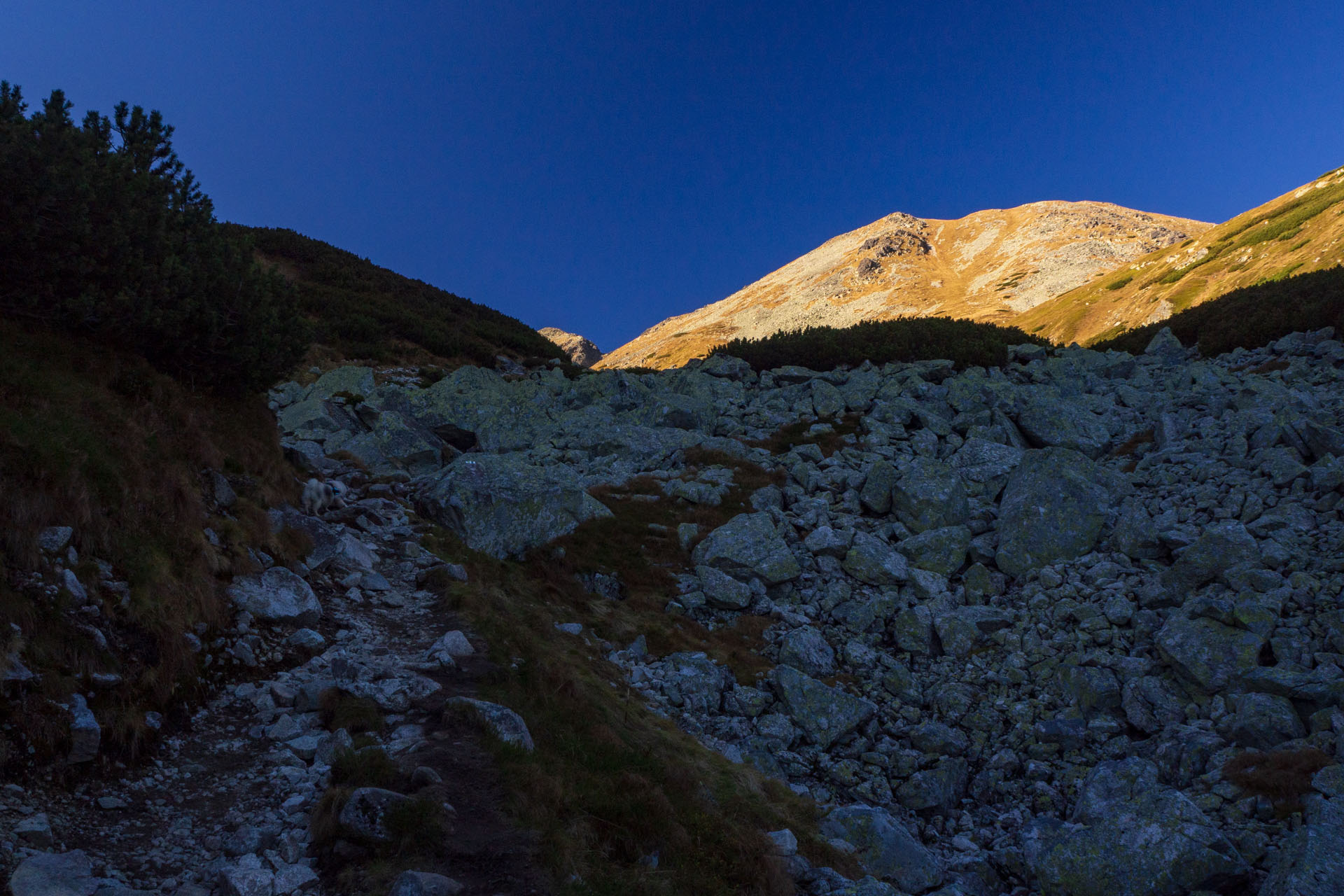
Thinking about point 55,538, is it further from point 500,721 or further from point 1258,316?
point 1258,316

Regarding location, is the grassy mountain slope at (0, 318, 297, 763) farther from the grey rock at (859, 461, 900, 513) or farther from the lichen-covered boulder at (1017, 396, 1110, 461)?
the lichen-covered boulder at (1017, 396, 1110, 461)

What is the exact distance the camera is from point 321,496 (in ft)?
46.2

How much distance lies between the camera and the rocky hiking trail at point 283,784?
16.8 ft

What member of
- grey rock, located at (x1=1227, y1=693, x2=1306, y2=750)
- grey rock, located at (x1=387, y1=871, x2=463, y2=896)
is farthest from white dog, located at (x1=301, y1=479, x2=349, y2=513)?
grey rock, located at (x1=1227, y1=693, x2=1306, y2=750)

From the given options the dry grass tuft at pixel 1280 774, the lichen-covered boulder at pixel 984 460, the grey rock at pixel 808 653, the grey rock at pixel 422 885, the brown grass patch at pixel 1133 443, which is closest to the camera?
the grey rock at pixel 422 885

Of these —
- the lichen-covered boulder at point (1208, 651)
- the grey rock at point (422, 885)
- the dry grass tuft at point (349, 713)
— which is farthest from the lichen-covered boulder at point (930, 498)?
the grey rock at point (422, 885)

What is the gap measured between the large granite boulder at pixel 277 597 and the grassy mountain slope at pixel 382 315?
26.7 metres

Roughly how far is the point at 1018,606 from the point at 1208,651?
12.7 feet

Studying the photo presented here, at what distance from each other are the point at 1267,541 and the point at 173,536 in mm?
18827

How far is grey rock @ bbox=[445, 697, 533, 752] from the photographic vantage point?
7938mm

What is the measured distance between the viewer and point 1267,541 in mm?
12758

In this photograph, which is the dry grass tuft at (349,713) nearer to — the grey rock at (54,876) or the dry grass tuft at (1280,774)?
the grey rock at (54,876)

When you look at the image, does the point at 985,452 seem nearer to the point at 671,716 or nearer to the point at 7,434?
the point at 671,716

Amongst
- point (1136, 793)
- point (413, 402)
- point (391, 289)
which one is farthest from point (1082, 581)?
point (391, 289)
